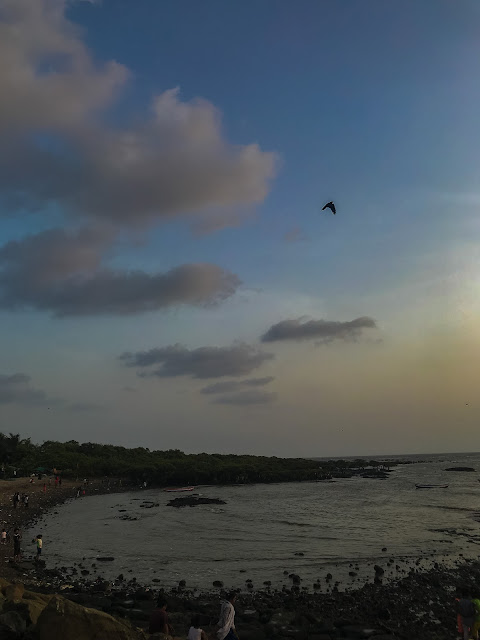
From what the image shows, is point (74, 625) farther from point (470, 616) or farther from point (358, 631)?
point (470, 616)

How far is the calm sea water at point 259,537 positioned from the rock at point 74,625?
14.5 meters

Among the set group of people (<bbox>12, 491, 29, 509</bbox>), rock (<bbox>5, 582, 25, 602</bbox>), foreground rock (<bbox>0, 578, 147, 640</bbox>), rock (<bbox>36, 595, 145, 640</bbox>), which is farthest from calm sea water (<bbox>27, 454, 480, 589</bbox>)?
rock (<bbox>36, 595, 145, 640</bbox>)

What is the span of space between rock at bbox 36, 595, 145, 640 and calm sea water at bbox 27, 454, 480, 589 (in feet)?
47.5

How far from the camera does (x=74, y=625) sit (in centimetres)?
1081

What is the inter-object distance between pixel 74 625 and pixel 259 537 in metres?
28.7

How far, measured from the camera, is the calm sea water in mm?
27531

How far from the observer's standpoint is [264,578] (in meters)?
25.1

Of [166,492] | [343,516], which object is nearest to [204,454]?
[166,492]

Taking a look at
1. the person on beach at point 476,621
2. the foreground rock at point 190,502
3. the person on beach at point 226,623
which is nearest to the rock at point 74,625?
the person on beach at point 226,623

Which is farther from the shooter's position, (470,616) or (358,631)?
(358,631)

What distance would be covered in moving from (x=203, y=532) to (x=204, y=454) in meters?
113

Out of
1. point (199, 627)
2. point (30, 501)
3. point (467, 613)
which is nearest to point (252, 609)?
point (199, 627)

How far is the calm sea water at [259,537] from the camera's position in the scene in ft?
90.3

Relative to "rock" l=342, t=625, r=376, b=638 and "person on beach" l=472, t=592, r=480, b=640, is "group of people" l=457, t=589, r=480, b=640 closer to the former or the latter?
"person on beach" l=472, t=592, r=480, b=640
